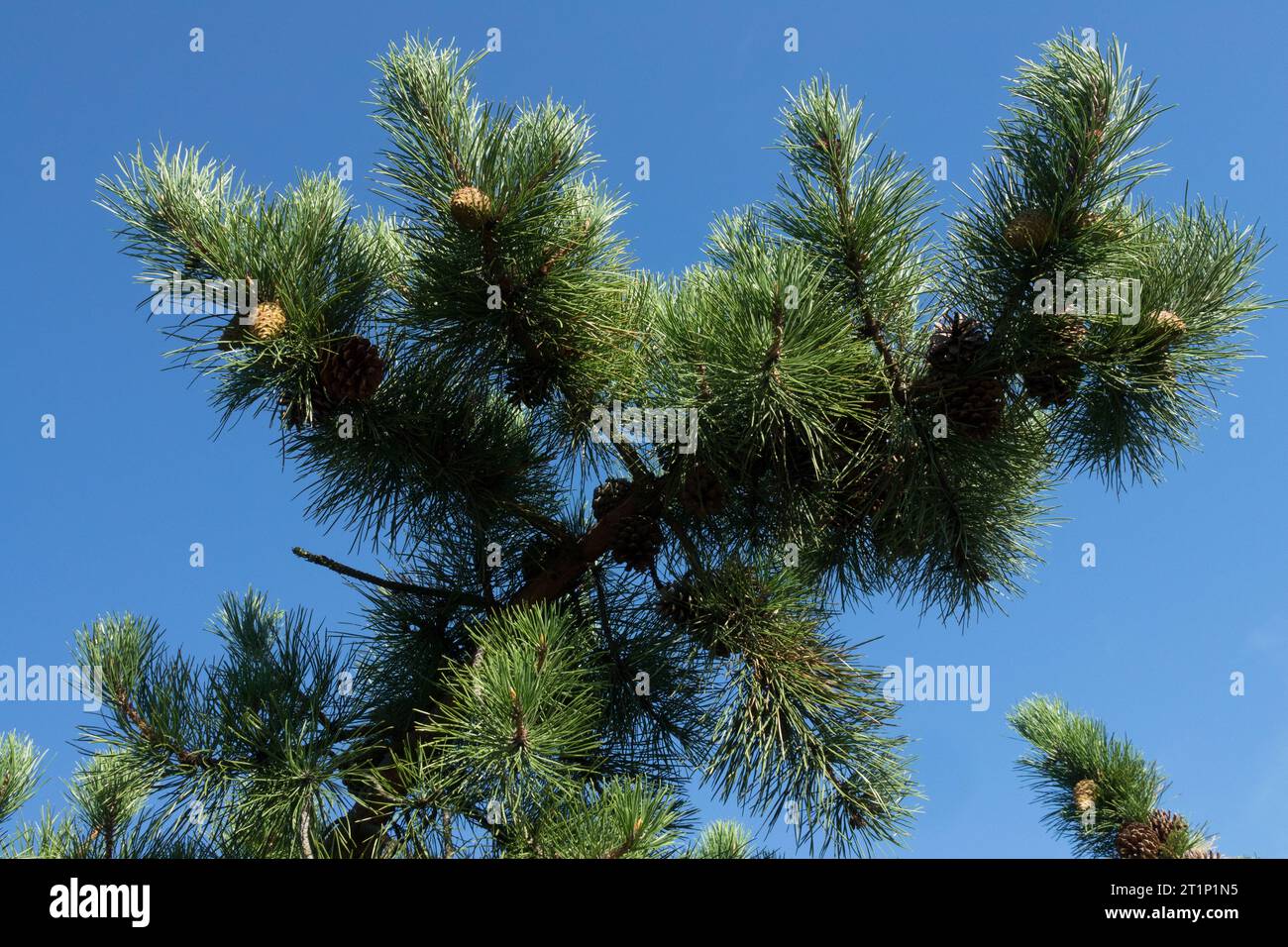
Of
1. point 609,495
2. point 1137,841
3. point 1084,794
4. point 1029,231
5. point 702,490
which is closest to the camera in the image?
point 1029,231

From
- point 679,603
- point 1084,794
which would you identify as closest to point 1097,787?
point 1084,794

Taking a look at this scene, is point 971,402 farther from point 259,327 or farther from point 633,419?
point 259,327

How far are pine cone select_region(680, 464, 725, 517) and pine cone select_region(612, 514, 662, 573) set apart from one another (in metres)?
0.15

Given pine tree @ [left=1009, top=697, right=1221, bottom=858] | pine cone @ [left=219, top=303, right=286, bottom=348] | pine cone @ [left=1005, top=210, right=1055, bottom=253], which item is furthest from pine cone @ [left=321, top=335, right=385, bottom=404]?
pine tree @ [left=1009, top=697, right=1221, bottom=858]

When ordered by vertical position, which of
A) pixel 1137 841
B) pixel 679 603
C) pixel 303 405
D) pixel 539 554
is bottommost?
pixel 1137 841

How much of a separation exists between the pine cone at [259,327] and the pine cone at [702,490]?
78 cm

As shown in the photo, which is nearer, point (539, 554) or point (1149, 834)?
point (539, 554)

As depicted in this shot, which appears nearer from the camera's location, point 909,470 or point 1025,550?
point 909,470

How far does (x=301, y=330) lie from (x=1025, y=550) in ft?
→ 5.32

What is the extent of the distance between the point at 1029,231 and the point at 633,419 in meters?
0.78

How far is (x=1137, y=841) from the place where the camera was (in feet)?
8.82

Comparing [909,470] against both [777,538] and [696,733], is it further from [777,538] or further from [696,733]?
[696,733]

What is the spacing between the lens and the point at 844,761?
2160 millimetres
